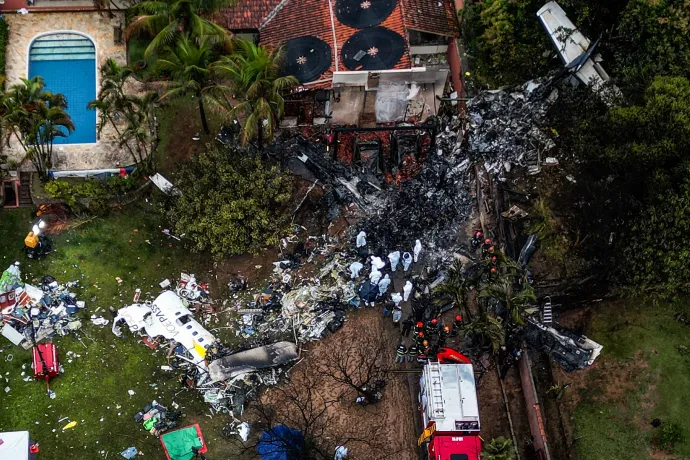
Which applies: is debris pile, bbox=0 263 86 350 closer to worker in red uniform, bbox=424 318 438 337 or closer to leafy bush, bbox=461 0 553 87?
worker in red uniform, bbox=424 318 438 337

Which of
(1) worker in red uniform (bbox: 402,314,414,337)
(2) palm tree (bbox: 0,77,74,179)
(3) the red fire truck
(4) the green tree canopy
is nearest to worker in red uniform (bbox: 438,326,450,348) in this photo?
(1) worker in red uniform (bbox: 402,314,414,337)

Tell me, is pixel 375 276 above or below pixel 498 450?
above

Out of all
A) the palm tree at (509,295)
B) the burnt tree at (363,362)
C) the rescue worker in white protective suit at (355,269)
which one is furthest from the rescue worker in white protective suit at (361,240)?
the palm tree at (509,295)

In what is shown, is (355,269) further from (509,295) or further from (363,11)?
(363,11)

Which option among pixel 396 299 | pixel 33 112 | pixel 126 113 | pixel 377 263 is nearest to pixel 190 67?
pixel 126 113

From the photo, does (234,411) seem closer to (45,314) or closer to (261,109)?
(45,314)

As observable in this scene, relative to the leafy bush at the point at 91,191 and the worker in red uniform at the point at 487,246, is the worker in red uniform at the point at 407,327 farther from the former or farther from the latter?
the leafy bush at the point at 91,191
